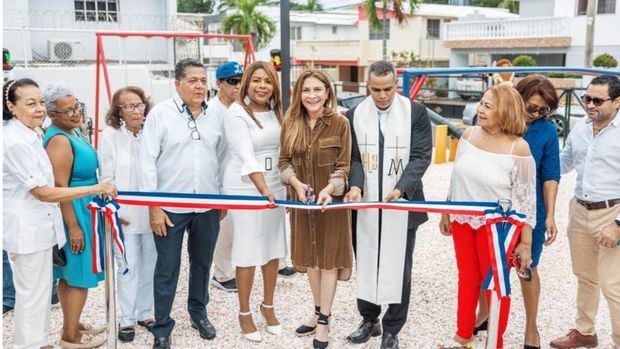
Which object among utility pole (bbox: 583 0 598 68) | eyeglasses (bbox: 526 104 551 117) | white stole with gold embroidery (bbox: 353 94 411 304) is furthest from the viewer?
utility pole (bbox: 583 0 598 68)

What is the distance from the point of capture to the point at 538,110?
3.79 metres

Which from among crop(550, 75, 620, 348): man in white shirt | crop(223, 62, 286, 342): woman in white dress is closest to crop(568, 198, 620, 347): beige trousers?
crop(550, 75, 620, 348): man in white shirt

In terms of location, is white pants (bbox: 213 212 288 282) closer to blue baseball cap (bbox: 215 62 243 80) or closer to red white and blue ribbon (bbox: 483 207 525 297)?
blue baseball cap (bbox: 215 62 243 80)

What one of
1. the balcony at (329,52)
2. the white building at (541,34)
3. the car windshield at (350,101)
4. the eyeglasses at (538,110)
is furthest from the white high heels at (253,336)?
the balcony at (329,52)

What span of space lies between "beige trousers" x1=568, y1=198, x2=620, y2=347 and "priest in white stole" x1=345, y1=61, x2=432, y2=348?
103 centimetres

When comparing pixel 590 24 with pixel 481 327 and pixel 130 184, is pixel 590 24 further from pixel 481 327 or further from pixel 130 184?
pixel 130 184

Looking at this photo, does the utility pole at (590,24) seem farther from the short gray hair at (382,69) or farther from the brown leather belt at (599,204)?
the short gray hair at (382,69)

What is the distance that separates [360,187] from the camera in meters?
3.92

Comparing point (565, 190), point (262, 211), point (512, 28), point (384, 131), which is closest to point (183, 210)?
point (262, 211)

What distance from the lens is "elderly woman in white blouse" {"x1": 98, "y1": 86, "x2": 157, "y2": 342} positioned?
4125 millimetres

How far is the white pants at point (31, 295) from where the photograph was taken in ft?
11.7

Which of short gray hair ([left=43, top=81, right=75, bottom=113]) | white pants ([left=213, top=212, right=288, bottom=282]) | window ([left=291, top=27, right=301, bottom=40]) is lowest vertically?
white pants ([left=213, top=212, right=288, bottom=282])

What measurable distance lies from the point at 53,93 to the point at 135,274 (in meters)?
1.43

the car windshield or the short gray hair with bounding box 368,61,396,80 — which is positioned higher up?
the short gray hair with bounding box 368,61,396,80
